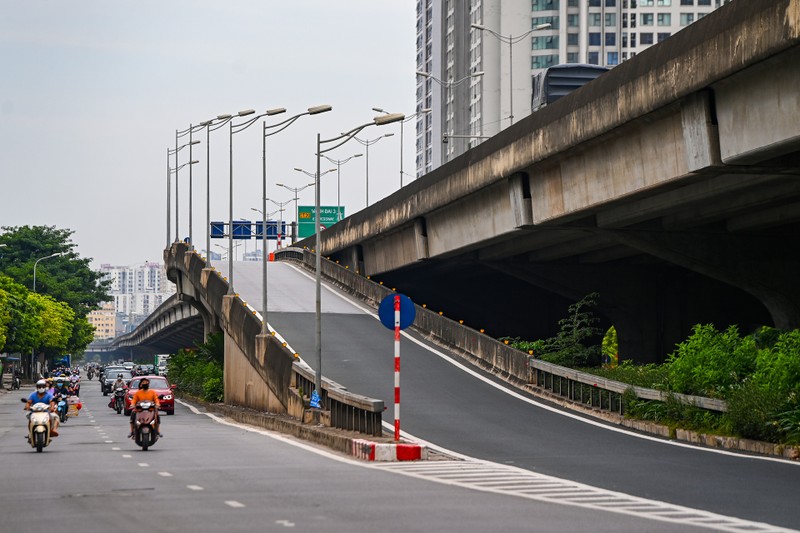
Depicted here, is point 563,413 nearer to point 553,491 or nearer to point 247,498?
point 553,491

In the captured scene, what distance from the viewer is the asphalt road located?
17.2 metres

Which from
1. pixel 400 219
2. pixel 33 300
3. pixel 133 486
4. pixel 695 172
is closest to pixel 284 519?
pixel 133 486

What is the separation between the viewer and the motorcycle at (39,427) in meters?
27.7

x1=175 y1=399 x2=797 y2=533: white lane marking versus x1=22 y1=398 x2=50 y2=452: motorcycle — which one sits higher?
x1=22 y1=398 x2=50 y2=452: motorcycle

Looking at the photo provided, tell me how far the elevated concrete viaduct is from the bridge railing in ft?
10.0

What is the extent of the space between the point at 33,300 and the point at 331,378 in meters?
71.1

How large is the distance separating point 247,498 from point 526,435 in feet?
42.3

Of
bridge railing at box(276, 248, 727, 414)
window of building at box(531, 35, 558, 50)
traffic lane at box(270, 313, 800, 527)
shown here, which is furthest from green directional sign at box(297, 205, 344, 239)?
traffic lane at box(270, 313, 800, 527)

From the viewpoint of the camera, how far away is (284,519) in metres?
13.4

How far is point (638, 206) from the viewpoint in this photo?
116 feet

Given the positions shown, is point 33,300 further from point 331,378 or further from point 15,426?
point 331,378

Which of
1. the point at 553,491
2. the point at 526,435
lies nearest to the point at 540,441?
the point at 526,435

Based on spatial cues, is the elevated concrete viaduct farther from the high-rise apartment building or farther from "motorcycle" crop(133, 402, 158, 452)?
the high-rise apartment building

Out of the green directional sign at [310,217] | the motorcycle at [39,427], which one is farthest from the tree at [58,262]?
the motorcycle at [39,427]
